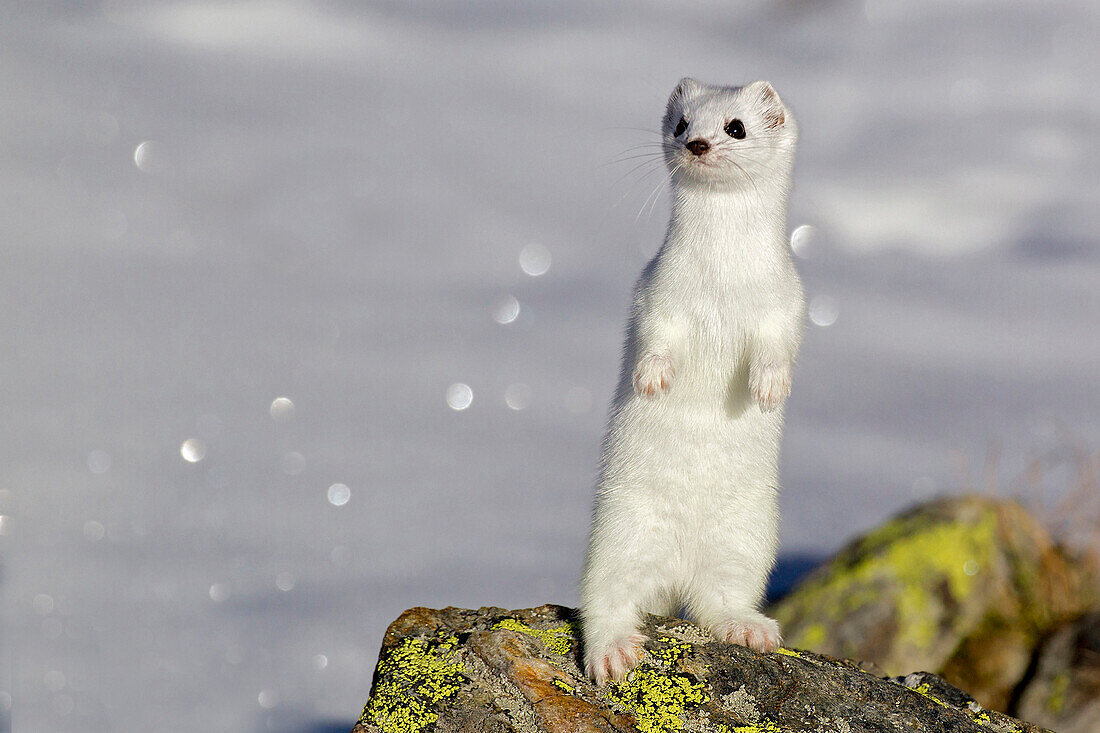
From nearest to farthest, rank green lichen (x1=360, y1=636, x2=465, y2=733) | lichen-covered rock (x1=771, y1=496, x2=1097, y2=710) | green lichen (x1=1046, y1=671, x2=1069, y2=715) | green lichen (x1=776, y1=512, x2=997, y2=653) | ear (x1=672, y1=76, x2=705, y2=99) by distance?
green lichen (x1=360, y1=636, x2=465, y2=733), ear (x1=672, y1=76, x2=705, y2=99), green lichen (x1=1046, y1=671, x2=1069, y2=715), lichen-covered rock (x1=771, y1=496, x2=1097, y2=710), green lichen (x1=776, y1=512, x2=997, y2=653)

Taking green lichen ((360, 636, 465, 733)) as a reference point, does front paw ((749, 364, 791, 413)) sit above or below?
above

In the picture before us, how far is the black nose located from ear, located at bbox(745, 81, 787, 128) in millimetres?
541

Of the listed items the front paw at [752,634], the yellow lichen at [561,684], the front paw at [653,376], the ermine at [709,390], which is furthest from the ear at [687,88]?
the yellow lichen at [561,684]

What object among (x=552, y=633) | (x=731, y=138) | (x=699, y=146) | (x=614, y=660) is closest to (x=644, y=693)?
(x=614, y=660)

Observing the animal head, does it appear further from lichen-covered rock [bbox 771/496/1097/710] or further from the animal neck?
lichen-covered rock [bbox 771/496/1097/710]

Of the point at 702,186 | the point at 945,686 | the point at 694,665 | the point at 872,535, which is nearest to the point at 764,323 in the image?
the point at 702,186

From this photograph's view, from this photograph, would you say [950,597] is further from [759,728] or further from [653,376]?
[653,376]

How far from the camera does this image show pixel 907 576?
9922 mm

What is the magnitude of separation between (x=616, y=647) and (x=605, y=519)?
31.2 inches

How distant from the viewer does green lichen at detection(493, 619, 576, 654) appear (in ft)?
19.0

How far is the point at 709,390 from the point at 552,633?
1.76 meters

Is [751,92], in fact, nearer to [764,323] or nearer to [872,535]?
[764,323]

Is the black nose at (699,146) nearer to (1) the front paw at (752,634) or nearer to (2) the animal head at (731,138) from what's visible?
(2) the animal head at (731,138)

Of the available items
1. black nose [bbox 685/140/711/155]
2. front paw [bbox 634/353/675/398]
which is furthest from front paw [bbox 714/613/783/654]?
black nose [bbox 685/140/711/155]
